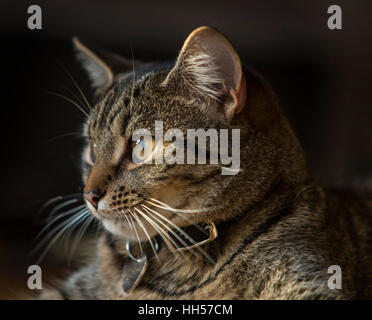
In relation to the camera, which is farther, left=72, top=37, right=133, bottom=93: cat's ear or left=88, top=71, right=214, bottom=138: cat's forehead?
left=72, top=37, right=133, bottom=93: cat's ear

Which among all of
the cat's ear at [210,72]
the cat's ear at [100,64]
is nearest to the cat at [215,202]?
the cat's ear at [210,72]

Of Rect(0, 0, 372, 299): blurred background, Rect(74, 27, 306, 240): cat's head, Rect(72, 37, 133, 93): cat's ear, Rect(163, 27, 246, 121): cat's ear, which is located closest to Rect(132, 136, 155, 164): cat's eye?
Rect(74, 27, 306, 240): cat's head

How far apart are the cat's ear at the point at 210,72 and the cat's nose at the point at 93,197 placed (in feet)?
0.83

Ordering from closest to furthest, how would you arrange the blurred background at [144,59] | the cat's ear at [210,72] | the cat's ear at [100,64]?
the cat's ear at [210,72]
the cat's ear at [100,64]
the blurred background at [144,59]

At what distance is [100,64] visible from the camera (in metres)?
1.10

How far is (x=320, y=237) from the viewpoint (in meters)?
0.86

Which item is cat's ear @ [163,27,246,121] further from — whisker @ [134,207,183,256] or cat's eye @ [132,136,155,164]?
whisker @ [134,207,183,256]

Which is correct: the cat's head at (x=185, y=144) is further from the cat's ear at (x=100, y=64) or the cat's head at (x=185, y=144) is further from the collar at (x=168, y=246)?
the cat's ear at (x=100, y=64)

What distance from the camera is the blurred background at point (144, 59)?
135 centimetres

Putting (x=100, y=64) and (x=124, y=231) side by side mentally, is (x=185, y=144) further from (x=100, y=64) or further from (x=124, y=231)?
(x=100, y=64)

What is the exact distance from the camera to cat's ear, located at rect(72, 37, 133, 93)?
1.09 meters

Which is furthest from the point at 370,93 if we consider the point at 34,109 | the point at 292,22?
Result: the point at 34,109

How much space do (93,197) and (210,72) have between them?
32 centimetres
